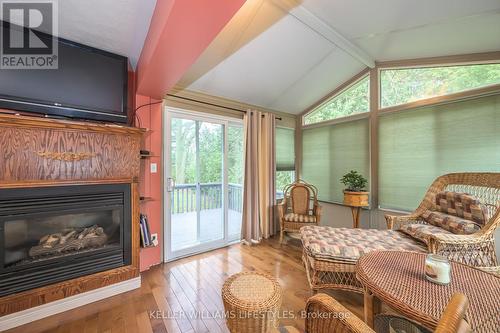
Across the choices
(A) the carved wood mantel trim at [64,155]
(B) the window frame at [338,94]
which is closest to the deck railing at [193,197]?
(A) the carved wood mantel trim at [64,155]

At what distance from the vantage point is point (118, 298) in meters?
1.94

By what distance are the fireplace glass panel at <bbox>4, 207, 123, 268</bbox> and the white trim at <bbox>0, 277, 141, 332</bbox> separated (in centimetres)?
37

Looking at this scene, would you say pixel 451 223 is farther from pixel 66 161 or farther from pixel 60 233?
pixel 60 233

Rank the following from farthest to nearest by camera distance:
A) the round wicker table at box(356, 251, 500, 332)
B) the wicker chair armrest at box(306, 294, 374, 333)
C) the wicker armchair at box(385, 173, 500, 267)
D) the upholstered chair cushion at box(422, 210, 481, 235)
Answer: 1. the upholstered chair cushion at box(422, 210, 481, 235)
2. the wicker armchair at box(385, 173, 500, 267)
3. the round wicker table at box(356, 251, 500, 332)
4. the wicker chair armrest at box(306, 294, 374, 333)

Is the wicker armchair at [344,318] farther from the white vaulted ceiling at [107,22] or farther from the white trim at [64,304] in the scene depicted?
the white vaulted ceiling at [107,22]

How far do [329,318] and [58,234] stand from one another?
2.37m

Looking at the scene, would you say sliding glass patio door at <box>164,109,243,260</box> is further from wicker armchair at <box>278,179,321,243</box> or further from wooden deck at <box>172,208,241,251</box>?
wicker armchair at <box>278,179,321,243</box>

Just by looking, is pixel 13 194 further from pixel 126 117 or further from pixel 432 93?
pixel 432 93

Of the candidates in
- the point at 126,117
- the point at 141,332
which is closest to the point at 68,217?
the point at 126,117

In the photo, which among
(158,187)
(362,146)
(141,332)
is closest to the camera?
(141,332)

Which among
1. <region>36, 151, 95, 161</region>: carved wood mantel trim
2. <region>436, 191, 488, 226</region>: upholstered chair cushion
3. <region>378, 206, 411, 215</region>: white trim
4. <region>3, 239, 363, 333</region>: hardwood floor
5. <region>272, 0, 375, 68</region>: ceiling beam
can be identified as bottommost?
<region>3, 239, 363, 333</region>: hardwood floor

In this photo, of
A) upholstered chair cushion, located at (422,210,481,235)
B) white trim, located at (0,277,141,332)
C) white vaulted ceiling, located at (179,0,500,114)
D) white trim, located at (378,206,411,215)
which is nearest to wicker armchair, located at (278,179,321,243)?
white trim, located at (378,206,411,215)

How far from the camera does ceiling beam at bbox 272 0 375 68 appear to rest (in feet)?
6.21

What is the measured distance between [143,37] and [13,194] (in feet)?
5.42
